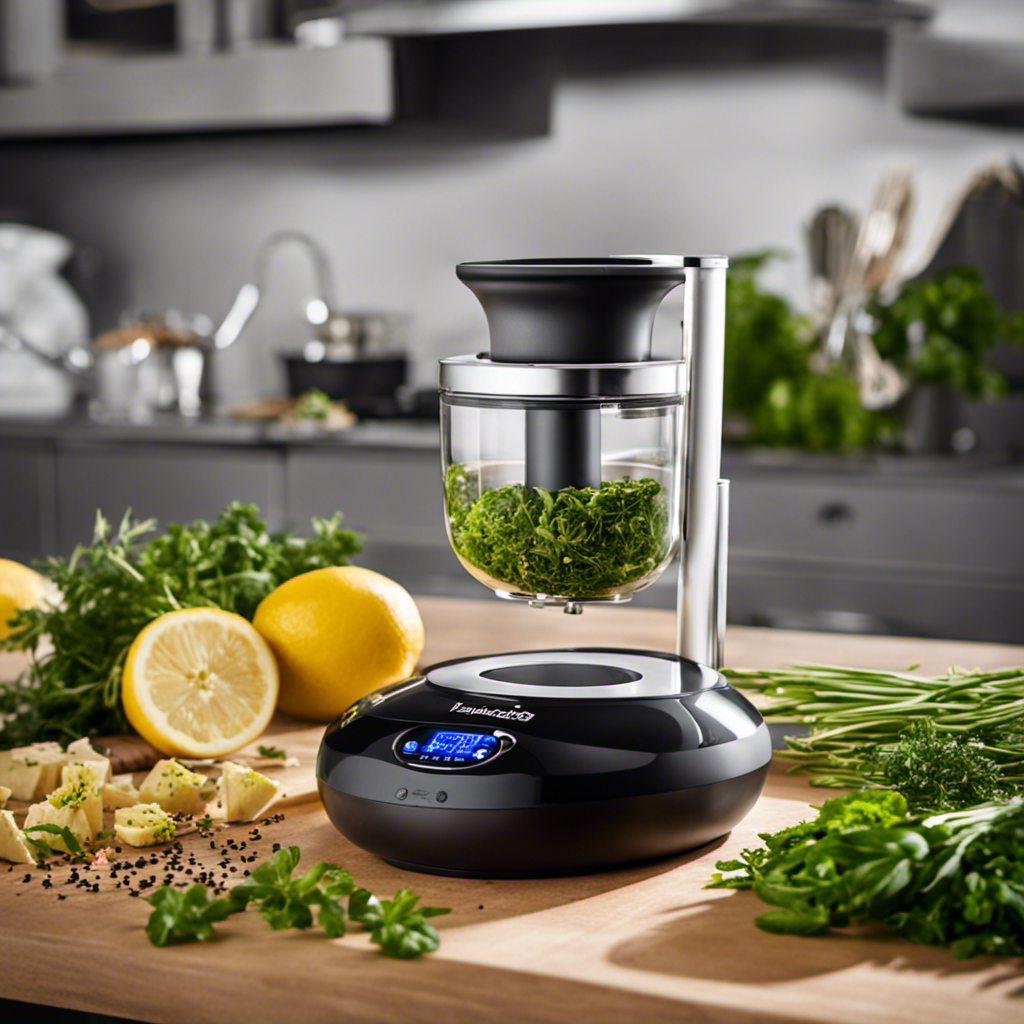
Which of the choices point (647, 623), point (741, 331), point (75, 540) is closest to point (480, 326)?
point (741, 331)

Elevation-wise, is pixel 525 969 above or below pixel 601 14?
below

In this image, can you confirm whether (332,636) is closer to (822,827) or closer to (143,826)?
(143,826)

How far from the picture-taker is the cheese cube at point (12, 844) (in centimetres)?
85

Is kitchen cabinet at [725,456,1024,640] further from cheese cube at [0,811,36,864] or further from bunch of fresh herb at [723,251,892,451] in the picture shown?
cheese cube at [0,811,36,864]

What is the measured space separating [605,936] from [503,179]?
3.09 metres

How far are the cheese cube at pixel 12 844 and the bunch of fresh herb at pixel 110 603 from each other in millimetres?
249

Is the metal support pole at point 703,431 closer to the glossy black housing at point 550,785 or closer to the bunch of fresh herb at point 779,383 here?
the glossy black housing at point 550,785

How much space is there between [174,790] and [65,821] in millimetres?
82

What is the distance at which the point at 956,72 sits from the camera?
9.31 feet

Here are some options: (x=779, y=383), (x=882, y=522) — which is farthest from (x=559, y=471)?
(x=779, y=383)

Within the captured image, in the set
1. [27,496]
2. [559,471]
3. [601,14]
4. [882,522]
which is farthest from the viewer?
[27,496]

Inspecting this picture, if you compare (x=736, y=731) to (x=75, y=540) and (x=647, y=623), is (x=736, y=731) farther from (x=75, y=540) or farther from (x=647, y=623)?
(x=75, y=540)

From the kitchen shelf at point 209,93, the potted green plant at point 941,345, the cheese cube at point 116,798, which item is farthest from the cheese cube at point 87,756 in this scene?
the kitchen shelf at point 209,93

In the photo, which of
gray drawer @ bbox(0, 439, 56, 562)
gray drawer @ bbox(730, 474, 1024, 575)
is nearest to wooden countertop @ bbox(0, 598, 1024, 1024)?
gray drawer @ bbox(730, 474, 1024, 575)
